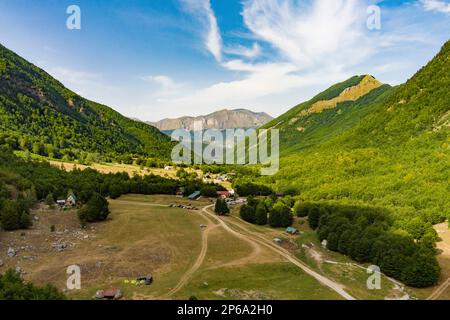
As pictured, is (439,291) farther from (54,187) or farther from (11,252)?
(54,187)

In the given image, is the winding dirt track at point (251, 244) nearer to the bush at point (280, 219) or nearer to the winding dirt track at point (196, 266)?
the winding dirt track at point (196, 266)

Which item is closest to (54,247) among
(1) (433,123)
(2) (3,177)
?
(2) (3,177)

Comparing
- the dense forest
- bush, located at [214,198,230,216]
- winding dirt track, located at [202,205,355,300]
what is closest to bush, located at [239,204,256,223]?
winding dirt track, located at [202,205,355,300]

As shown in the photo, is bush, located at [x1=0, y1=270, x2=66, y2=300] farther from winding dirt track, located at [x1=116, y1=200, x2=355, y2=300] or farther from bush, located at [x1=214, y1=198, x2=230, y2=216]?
bush, located at [x1=214, y1=198, x2=230, y2=216]

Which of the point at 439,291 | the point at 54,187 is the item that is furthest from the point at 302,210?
the point at 54,187

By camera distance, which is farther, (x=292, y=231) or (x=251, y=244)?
(x=292, y=231)

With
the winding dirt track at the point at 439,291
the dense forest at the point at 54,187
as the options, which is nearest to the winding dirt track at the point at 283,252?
the winding dirt track at the point at 439,291
